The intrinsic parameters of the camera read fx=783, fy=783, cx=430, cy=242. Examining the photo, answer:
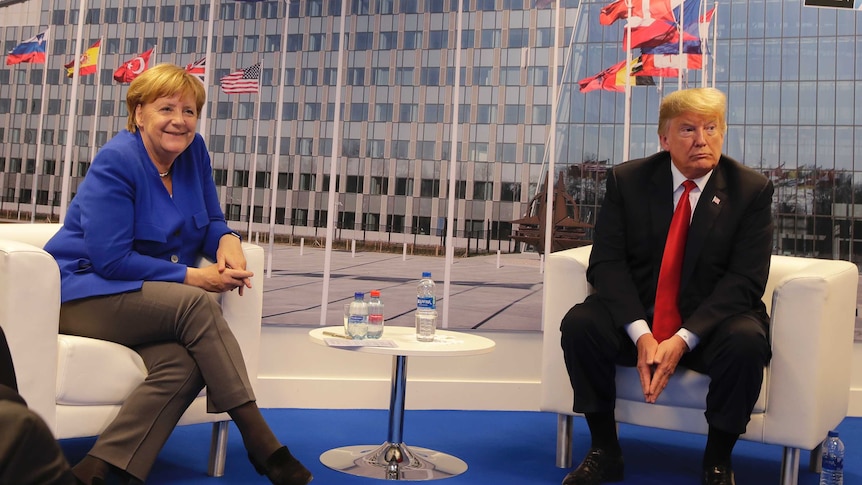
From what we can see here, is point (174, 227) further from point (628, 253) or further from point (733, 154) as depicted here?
point (733, 154)

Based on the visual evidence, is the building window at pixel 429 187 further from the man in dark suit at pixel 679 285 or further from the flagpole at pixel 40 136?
the flagpole at pixel 40 136

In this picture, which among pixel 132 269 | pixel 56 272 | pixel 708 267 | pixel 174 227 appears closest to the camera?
pixel 56 272

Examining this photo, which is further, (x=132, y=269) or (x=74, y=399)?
(x=132, y=269)

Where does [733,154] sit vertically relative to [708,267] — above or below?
above

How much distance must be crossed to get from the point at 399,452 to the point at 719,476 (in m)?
1.00

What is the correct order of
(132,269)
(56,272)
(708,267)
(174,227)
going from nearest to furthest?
(56,272) → (132,269) → (174,227) → (708,267)

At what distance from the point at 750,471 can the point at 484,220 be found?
1539 mm

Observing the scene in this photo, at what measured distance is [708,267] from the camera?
2.47 meters

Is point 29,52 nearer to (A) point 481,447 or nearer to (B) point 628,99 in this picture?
(A) point 481,447

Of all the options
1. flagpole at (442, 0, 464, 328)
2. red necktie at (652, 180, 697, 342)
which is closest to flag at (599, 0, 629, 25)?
flagpole at (442, 0, 464, 328)

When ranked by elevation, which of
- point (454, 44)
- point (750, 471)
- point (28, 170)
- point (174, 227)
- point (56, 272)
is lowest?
point (750, 471)

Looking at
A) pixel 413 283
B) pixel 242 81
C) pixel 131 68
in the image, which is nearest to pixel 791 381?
pixel 413 283

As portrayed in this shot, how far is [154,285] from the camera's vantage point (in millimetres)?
2135

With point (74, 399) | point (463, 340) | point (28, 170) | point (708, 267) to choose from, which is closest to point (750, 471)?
point (708, 267)
